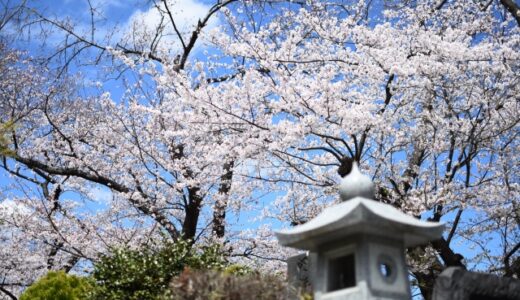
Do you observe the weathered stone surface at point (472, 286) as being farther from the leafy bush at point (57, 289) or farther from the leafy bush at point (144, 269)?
the leafy bush at point (57, 289)

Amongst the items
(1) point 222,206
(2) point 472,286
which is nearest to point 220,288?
(2) point 472,286

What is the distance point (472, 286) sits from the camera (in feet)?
16.2

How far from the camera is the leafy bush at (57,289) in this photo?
31.0 feet

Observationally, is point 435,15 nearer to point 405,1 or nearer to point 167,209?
point 405,1

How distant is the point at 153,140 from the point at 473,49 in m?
7.42

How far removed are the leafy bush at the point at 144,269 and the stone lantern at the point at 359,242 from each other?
358 centimetres

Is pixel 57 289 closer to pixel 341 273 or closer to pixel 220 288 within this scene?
pixel 220 288

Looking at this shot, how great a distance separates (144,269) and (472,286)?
4.70 metres

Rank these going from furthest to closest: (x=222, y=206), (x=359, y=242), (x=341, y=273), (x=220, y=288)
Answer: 1. (x=222, y=206)
2. (x=220, y=288)
3. (x=341, y=273)
4. (x=359, y=242)

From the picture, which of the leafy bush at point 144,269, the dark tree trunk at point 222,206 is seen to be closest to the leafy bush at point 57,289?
the leafy bush at point 144,269

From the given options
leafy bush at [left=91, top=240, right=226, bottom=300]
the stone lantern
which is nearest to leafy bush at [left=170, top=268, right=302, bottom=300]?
the stone lantern

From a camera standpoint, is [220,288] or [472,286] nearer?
[472,286]

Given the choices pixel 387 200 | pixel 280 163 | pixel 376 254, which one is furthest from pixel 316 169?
pixel 376 254

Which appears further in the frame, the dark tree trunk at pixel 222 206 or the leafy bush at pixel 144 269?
the dark tree trunk at pixel 222 206
